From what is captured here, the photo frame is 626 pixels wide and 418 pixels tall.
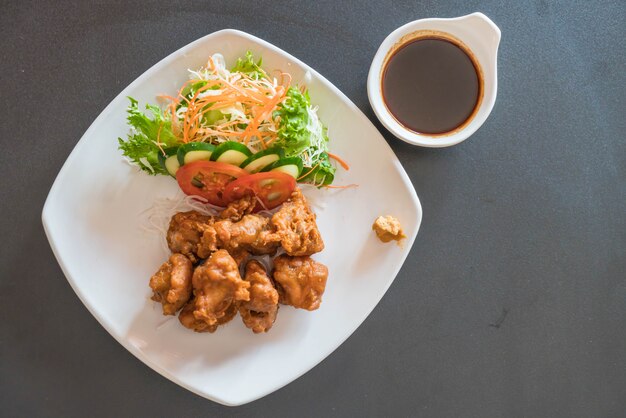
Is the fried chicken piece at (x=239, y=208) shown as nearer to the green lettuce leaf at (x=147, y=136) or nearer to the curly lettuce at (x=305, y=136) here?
the curly lettuce at (x=305, y=136)

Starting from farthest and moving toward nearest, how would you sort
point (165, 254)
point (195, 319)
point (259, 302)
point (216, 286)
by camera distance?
1. point (165, 254)
2. point (195, 319)
3. point (259, 302)
4. point (216, 286)

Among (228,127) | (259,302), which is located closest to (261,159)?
(228,127)

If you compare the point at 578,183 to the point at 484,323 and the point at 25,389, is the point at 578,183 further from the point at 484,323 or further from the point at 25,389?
the point at 25,389

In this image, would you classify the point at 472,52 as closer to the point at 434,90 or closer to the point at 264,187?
the point at 434,90

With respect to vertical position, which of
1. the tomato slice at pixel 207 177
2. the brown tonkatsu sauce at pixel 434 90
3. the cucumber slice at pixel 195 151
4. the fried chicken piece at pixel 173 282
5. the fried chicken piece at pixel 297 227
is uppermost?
the brown tonkatsu sauce at pixel 434 90

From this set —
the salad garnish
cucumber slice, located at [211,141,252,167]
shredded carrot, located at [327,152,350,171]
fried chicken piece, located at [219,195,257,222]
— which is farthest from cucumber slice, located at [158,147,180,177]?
shredded carrot, located at [327,152,350,171]

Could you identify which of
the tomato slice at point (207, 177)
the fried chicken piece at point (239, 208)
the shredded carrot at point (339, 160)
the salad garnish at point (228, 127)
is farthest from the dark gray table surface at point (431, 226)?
the fried chicken piece at point (239, 208)

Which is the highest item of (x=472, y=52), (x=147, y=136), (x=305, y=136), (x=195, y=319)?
(x=472, y=52)
